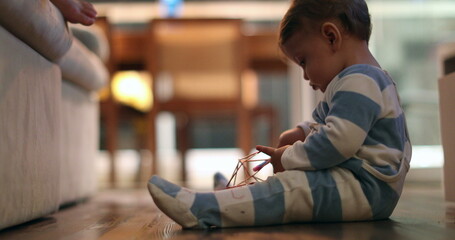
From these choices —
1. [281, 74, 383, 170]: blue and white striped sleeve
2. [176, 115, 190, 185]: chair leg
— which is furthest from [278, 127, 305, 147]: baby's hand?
[176, 115, 190, 185]: chair leg

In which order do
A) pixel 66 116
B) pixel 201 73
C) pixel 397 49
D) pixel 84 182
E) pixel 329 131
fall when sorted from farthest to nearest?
pixel 397 49
pixel 201 73
pixel 84 182
pixel 66 116
pixel 329 131

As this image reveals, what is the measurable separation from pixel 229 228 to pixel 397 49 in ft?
9.28

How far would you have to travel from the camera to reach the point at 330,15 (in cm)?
102

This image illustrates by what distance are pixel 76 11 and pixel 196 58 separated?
150 centimetres

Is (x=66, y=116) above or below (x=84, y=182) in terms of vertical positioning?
above

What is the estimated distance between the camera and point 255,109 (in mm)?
3164

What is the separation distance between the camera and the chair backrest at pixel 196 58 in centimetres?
268

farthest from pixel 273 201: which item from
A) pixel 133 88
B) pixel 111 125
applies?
pixel 133 88

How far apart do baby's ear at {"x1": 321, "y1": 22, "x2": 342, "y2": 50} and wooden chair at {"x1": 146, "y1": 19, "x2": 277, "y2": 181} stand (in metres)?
1.63

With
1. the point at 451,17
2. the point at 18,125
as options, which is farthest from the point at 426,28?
the point at 18,125

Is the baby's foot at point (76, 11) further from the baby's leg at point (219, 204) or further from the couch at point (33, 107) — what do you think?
the baby's leg at point (219, 204)

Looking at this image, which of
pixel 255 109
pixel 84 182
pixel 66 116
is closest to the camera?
pixel 66 116

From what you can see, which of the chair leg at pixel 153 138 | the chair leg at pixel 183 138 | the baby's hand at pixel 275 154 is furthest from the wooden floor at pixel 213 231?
the chair leg at pixel 183 138

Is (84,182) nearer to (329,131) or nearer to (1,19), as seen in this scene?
(1,19)
